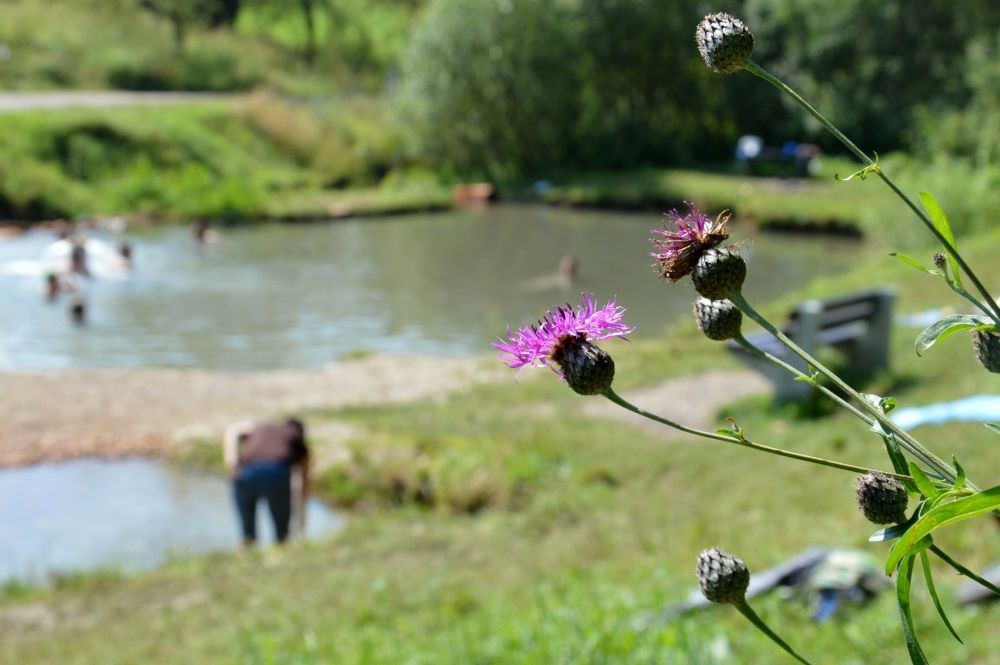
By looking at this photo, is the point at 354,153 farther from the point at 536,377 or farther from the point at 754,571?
the point at 754,571

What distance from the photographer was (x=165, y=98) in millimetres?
45750

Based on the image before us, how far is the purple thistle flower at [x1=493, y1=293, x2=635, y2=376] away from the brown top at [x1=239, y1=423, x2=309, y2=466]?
373 inches

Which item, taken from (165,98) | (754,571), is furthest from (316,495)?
(165,98)

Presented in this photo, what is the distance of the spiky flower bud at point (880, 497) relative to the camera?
1.02 metres

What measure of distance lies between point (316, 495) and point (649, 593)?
6843 mm

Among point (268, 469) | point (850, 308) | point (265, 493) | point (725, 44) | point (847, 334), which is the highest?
point (850, 308)

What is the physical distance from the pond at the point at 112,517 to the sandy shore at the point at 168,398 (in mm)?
599

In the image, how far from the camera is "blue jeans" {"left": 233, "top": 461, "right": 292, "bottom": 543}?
1029 centimetres

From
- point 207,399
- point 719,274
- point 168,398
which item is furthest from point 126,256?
point 719,274

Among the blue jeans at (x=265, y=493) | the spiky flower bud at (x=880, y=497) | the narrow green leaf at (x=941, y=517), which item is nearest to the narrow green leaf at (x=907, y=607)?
the narrow green leaf at (x=941, y=517)

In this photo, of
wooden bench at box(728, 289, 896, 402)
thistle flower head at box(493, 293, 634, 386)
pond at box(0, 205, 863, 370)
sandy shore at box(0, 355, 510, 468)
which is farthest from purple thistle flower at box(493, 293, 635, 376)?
pond at box(0, 205, 863, 370)

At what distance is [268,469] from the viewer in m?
10.3

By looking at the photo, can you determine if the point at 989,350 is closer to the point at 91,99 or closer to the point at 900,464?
the point at 900,464

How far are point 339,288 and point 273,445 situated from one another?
51.4 feet
